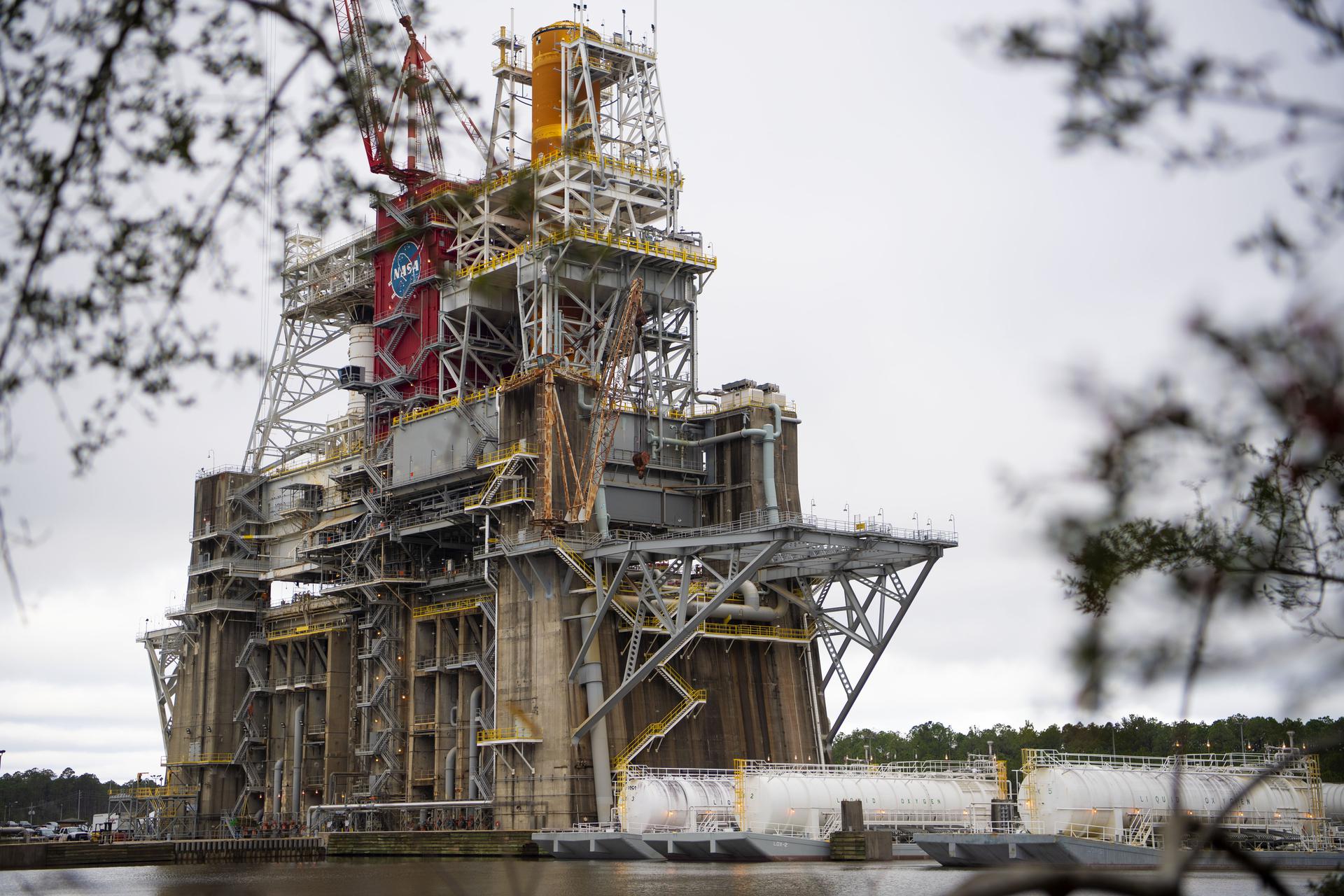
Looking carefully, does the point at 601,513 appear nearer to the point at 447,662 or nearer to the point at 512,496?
the point at 512,496

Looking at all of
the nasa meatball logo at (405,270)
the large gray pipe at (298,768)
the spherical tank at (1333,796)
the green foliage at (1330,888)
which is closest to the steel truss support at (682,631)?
the spherical tank at (1333,796)

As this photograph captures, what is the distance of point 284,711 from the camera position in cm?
10612

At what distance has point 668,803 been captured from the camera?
6938cm

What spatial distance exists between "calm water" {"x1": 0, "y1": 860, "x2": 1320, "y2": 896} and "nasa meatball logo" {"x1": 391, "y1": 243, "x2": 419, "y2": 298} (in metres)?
33.9

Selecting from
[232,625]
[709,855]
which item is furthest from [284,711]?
[709,855]

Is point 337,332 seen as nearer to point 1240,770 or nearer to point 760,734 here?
point 760,734

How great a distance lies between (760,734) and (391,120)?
70.0 metres

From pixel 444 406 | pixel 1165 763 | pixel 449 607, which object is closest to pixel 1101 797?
pixel 1165 763

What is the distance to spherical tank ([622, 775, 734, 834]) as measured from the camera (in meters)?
69.0

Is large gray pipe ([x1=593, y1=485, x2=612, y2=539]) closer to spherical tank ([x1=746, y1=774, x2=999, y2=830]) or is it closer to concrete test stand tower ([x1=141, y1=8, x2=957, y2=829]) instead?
concrete test stand tower ([x1=141, y1=8, x2=957, y2=829])

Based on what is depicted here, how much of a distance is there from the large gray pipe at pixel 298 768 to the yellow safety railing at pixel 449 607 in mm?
15792

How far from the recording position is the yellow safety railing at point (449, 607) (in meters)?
86.9

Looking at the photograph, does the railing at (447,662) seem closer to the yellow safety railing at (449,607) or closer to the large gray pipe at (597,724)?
the yellow safety railing at (449,607)

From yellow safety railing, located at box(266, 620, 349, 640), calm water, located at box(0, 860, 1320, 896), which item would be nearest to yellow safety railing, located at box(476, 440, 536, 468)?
calm water, located at box(0, 860, 1320, 896)
